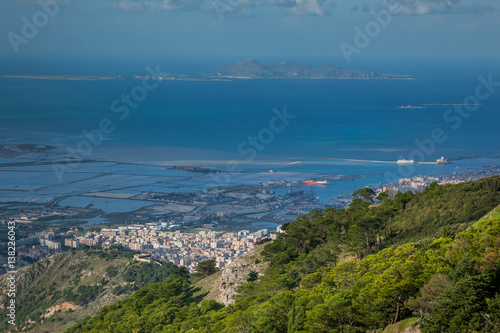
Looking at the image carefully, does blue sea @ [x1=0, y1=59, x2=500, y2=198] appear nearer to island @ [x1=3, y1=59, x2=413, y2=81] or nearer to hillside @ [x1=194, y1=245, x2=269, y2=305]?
island @ [x1=3, y1=59, x2=413, y2=81]

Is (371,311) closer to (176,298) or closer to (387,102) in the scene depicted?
(176,298)

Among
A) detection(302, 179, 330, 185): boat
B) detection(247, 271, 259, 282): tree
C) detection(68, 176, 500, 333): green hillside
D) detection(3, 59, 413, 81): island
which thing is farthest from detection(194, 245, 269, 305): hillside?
detection(3, 59, 413, 81): island

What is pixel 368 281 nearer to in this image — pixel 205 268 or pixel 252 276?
pixel 252 276

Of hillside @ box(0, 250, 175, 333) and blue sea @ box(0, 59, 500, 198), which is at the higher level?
blue sea @ box(0, 59, 500, 198)

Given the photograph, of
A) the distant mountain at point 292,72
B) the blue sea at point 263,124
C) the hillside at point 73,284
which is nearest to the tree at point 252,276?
the hillside at point 73,284

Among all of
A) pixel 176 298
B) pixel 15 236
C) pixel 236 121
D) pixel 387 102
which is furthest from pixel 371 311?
pixel 387 102

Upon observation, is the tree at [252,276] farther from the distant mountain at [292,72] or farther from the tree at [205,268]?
the distant mountain at [292,72]
